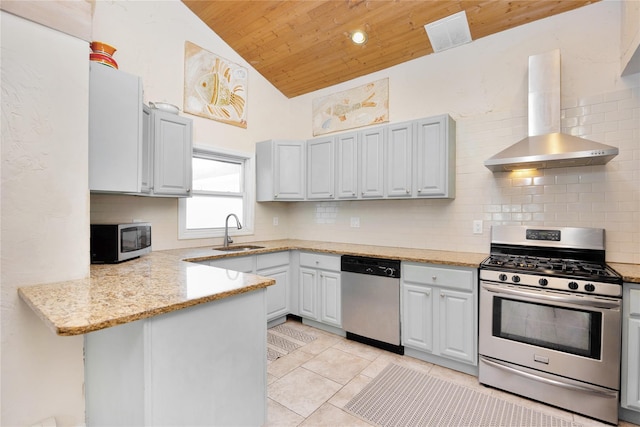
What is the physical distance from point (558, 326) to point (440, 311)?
2.59ft

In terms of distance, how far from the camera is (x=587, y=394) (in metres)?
1.97

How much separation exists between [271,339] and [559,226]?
2827 millimetres

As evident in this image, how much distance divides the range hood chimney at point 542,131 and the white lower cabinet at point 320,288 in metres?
1.78

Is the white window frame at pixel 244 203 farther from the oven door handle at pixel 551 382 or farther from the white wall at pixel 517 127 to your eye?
the oven door handle at pixel 551 382

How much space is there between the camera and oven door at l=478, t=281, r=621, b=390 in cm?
192

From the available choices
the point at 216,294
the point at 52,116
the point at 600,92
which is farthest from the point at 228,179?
the point at 600,92

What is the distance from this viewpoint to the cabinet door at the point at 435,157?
9.39 feet

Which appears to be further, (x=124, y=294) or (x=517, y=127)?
(x=517, y=127)

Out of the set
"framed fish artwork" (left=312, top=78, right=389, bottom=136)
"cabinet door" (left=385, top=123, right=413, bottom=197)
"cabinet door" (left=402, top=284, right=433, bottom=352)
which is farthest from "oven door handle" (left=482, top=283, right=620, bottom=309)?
"framed fish artwork" (left=312, top=78, right=389, bottom=136)

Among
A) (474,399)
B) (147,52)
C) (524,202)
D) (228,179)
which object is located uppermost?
(147,52)

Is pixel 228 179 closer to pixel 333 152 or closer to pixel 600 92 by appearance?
pixel 333 152

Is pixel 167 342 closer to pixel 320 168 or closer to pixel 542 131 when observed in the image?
pixel 320 168

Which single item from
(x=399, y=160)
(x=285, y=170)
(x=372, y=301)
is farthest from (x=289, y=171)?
(x=372, y=301)

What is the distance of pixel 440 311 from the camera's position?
2572mm
